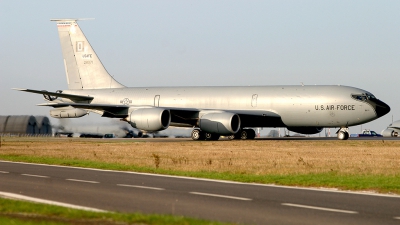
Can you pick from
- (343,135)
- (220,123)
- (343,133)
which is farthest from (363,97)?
(220,123)

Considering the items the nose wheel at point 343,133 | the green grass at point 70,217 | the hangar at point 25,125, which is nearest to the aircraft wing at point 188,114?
the nose wheel at point 343,133

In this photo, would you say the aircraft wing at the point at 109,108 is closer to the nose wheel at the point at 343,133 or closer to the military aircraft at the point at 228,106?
the military aircraft at the point at 228,106

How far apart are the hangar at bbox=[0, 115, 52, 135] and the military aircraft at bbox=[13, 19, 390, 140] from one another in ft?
101

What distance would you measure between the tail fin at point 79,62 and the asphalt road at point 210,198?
Answer: 45.6m

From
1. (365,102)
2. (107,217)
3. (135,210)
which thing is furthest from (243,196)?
(365,102)

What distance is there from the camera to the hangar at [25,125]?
314 feet

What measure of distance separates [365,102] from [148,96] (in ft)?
64.1

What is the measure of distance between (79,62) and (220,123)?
20.3 metres

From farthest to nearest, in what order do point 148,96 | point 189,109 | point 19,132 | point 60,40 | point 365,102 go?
point 19,132, point 60,40, point 148,96, point 189,109, point 365,102

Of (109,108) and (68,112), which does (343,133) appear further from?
(68,112)

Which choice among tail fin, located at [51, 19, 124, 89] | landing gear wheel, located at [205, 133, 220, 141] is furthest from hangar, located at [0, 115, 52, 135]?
landing gear wheel, located at [205, 133, 220, 141]

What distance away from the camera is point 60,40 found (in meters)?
68.0

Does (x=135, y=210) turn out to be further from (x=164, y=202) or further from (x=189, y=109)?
(x=189, y=109)

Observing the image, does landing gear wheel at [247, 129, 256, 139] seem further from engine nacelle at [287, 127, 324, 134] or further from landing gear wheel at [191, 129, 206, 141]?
landing gear wheel at [191, 129, 206, 141]
